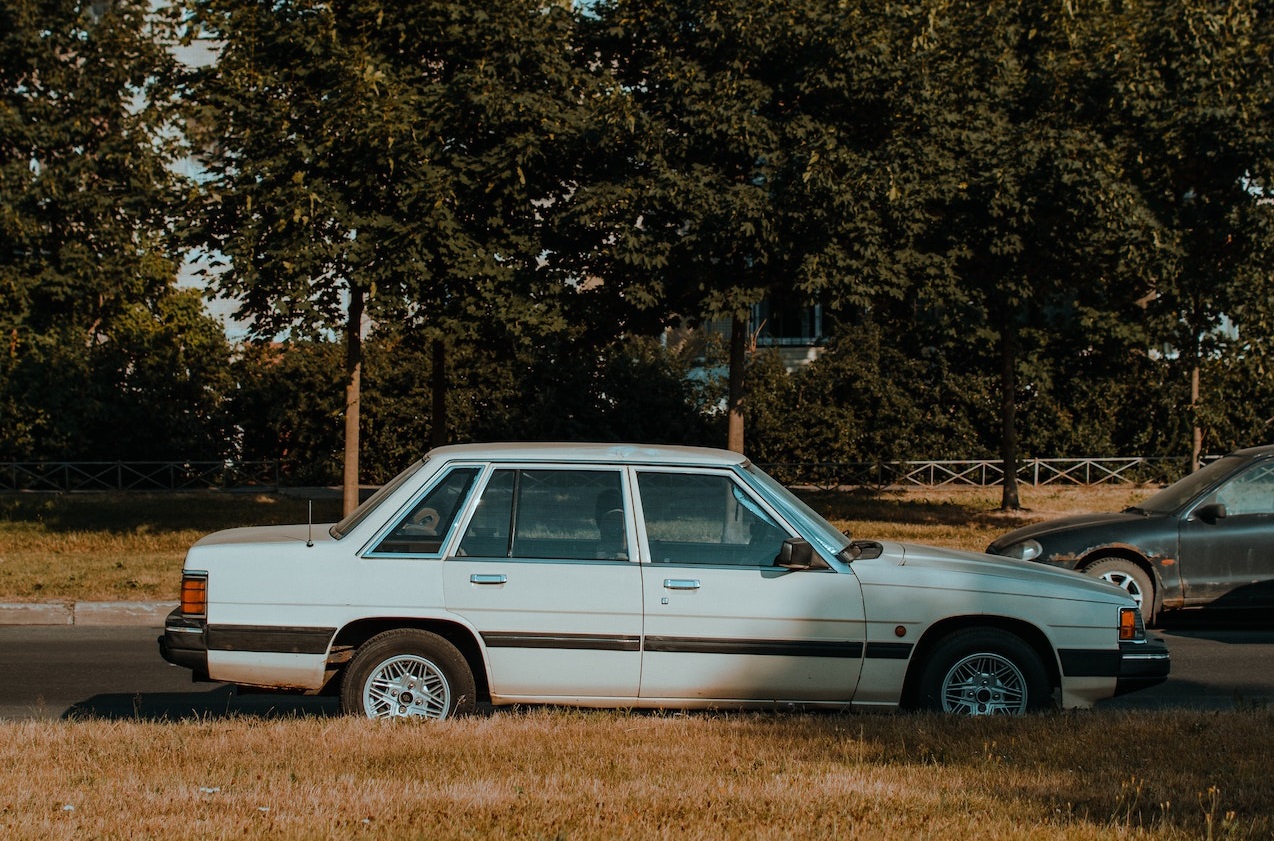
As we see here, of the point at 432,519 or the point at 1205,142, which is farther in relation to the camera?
the point at 1205,142

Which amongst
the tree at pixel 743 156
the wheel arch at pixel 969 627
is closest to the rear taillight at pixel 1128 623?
the wheel arch at pixel 969 627

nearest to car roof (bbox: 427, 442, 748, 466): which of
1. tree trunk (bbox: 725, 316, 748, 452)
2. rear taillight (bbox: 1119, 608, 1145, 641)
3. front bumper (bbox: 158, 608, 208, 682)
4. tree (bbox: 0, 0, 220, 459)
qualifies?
front bumper (bbox: 158, 608, 208, 682)

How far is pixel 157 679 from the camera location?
9234 mm

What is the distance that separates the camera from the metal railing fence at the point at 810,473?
2284cm

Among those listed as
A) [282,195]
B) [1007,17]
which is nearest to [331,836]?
[282,195]

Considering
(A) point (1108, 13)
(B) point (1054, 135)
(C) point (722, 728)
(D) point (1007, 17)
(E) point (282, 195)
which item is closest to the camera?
(C) point (722, 728)

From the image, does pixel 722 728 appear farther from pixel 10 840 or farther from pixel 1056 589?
pixel 10 840

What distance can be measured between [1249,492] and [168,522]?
13.4 m

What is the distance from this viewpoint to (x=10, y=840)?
4598mm

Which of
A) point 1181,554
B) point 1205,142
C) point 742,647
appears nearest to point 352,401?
point 1181,554

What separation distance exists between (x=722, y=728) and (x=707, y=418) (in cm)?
1734

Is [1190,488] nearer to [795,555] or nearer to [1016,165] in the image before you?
[1016,165]

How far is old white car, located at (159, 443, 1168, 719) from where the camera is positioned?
267 inches

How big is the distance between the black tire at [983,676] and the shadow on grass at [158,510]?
12.2m
